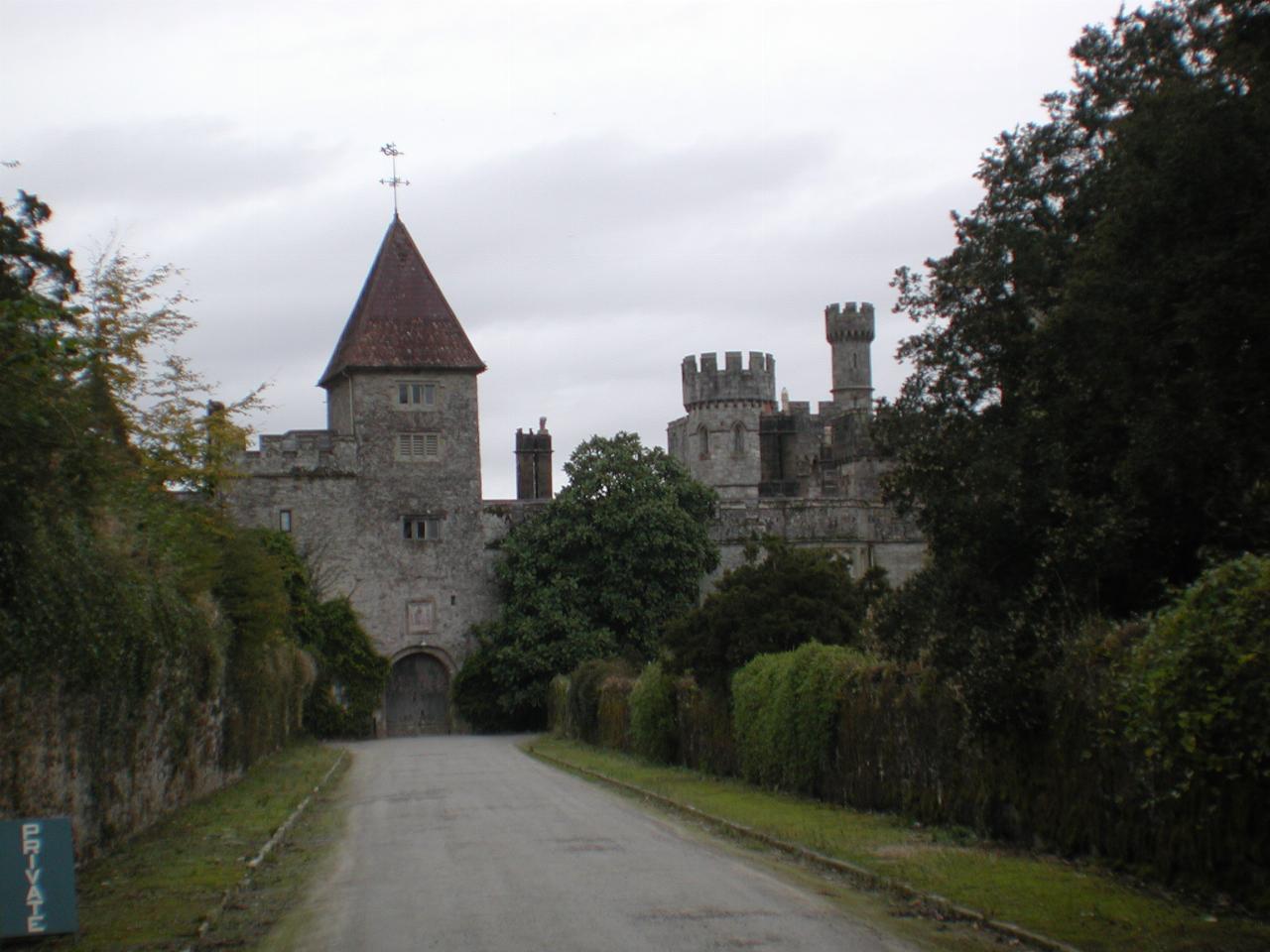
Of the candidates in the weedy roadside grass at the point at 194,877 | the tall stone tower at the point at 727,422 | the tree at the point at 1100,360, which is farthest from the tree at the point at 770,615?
the tall stone tower at the point at 727,422

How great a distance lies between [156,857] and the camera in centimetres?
1698

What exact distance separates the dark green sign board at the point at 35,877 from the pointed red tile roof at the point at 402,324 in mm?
50759

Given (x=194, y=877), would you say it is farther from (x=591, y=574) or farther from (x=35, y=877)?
(x=591, y=574)

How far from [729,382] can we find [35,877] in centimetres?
8277

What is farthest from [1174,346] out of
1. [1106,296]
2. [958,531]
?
[958,531]

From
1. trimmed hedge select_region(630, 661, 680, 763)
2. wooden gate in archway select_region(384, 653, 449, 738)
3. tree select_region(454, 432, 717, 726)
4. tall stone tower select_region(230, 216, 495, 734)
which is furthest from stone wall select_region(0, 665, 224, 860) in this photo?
wooden gate in archway select_region(384, 653, 449, 738)

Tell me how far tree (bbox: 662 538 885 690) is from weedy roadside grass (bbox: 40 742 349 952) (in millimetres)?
7707

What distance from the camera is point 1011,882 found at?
531 inches

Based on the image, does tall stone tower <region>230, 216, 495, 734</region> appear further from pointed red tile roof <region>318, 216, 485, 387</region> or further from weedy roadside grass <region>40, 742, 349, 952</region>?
weedy roadside grass <region>40, 742, 349, 952</region>

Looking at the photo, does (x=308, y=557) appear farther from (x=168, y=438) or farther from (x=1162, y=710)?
(x=1162, y=710)

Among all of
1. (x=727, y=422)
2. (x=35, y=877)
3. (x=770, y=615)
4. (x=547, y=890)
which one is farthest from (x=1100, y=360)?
(x=727, y=422)

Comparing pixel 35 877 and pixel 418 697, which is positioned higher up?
pixel 35 877

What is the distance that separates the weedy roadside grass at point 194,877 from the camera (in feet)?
39.2

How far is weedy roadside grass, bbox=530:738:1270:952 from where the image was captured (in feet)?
35.6
